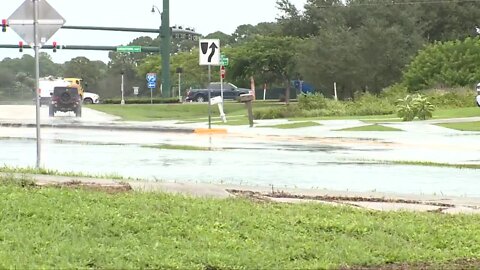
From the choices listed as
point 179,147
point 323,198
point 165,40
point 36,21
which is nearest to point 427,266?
point 323,198

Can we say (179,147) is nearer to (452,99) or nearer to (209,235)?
(209,235)

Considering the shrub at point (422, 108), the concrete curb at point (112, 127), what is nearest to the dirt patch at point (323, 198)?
the concrete curb at point (112, 127)

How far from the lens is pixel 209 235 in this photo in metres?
6.79

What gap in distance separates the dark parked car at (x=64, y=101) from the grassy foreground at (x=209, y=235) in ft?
103

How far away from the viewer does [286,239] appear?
6750 millimetres

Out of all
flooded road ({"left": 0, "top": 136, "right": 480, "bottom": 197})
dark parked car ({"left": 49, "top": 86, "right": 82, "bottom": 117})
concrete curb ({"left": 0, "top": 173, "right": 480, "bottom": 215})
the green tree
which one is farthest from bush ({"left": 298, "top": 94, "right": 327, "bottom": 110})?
concrete curb ({"left": 0, "top": 173, "right": 480, "bottom": 215})

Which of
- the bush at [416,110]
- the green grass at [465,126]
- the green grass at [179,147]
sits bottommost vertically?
the green grass at [179,147]

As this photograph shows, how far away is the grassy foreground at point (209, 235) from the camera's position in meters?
5.98

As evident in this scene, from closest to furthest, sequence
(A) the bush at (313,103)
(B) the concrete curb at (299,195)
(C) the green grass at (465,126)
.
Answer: (B) the concrete curb at (299,195), (C) the green grass at (465,126), (A) the bush at (313,103)

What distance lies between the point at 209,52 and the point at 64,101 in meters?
16.8

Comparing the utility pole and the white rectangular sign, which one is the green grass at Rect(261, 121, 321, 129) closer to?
the white rectangular sign

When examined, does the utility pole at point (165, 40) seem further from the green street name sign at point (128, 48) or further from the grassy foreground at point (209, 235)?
the grassy foreground at point (209, 235)

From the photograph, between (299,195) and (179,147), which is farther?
(179,147)

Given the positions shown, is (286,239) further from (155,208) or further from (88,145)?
(88,145)
